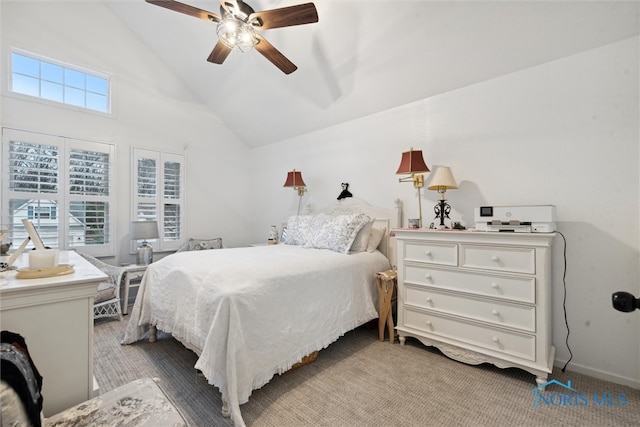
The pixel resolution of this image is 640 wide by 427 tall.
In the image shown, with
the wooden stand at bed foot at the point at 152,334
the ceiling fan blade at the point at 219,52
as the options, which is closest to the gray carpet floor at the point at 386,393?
the wooden stand at bed foot at the point at 152,334

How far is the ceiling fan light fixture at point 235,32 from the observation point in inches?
80.8

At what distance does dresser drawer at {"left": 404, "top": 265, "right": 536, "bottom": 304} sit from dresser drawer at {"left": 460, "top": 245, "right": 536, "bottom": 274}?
6 cm

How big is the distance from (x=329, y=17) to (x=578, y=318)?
327 cm

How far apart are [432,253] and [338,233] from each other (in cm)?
93

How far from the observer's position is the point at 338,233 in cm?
292

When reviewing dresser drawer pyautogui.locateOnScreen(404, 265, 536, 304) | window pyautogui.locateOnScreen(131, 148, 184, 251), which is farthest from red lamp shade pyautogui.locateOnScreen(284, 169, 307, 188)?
dresser drawer pyautogui.locateOnScreen(404, 265, 536, 304)

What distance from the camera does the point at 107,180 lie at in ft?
12.0

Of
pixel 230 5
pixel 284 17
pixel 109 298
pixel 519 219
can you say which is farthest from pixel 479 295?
pixel 109 298

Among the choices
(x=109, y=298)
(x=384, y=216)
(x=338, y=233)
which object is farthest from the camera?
(x=384, y=216)

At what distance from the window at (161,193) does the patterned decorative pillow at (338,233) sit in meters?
2.35

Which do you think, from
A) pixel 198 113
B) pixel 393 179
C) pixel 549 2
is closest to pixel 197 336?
pixel 393 179

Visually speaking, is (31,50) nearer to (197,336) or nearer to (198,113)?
(198,113)

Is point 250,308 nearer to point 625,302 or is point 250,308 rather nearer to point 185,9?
point 625,302

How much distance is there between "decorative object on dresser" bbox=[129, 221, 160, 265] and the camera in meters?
3.55
